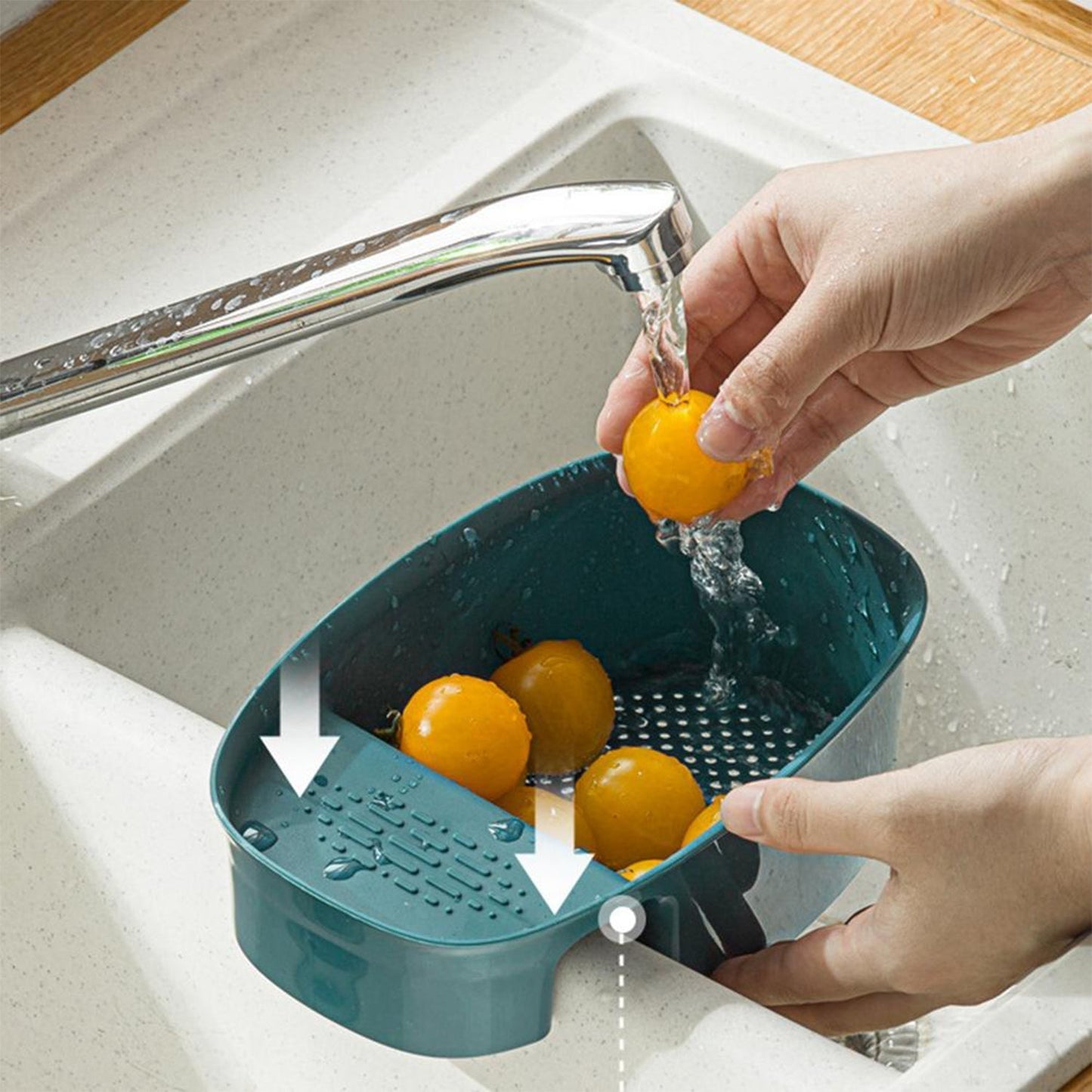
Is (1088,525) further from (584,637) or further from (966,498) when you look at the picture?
(584,637)

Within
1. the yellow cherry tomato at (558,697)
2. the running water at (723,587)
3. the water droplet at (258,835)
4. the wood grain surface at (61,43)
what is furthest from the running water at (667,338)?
the wood grain surface at (61,43)

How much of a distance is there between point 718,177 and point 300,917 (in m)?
0.56

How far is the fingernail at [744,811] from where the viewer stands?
2.33ft

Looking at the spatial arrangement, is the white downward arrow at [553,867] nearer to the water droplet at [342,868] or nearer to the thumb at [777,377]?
the water droplet at [342,868]

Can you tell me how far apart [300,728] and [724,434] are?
22 centimetres

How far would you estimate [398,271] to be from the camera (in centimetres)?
69

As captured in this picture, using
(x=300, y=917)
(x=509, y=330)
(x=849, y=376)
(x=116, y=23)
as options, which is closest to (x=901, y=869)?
(x=300, y=917)

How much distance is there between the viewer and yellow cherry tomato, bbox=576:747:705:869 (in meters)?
0.87

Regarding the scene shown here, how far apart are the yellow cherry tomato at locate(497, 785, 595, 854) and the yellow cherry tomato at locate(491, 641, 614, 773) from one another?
5 cm

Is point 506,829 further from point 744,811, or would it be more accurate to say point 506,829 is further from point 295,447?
point 295,447

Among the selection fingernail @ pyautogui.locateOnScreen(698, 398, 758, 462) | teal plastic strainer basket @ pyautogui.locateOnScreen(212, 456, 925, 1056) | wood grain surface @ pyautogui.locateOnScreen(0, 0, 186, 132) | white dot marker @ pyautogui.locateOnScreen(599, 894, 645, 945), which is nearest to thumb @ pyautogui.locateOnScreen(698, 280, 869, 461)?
fingernail @ pyautogui.locateOnScreen(698, 398, 758, 462)

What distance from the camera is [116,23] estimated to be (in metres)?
1.10

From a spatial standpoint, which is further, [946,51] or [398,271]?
[946,51]

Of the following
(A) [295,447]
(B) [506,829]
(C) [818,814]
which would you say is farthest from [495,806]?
(A) [295,447]
